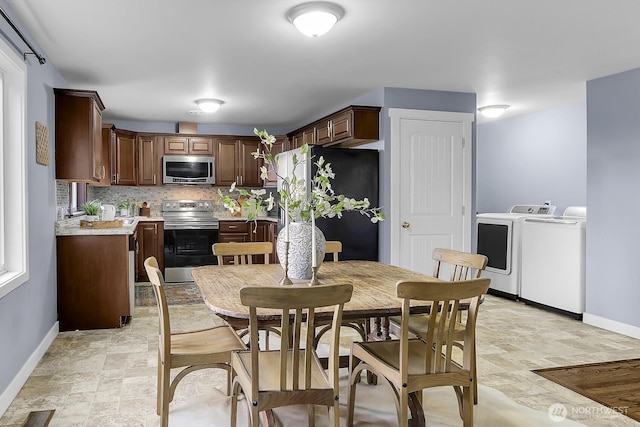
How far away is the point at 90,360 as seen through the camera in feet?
11.6

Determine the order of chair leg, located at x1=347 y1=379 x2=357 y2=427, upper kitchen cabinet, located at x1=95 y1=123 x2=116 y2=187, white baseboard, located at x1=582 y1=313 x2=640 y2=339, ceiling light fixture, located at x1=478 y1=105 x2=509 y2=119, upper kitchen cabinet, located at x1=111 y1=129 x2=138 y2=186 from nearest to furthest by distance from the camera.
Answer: chair leg, located at x1=347 y1=379 x2=357 y2=427 < white baseboard, located at x1=582 y1=313 x2=640 y2=339 < ceiling light fixture, located at x1=478 y1=105 x2=509 y2=119 < upper kitchen cabinet, located at x1=95 y1=123 x2=116 y2=187 < upper kitchen cabinet, located at x1=111 y1=129 x2=138 y2=186

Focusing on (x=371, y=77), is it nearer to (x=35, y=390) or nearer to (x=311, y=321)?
(x=311, y=321)

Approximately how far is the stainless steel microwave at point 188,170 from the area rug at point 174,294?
1.52 metres

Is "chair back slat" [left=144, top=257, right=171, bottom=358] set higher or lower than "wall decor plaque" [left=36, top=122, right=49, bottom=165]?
lower

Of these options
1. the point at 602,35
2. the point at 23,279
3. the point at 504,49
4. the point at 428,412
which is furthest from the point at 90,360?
the point at 602,35

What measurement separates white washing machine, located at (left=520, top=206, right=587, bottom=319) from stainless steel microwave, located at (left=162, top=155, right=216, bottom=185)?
437cm

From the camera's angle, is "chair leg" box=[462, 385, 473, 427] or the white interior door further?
the white interior door

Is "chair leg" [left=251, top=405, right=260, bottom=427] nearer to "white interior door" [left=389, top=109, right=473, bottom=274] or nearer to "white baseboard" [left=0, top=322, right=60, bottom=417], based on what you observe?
"white baseboard" [left=0, top=322, right=60, bottom=417]

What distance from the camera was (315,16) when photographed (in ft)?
9.54

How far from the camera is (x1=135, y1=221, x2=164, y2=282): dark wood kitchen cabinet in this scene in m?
6.71

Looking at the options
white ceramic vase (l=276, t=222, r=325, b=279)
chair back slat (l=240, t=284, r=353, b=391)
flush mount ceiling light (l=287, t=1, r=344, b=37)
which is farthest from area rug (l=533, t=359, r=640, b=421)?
flush mount ceiling light (l=287, t=1, r=344, b=37)

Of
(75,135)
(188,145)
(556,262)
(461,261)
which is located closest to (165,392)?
(461,261)

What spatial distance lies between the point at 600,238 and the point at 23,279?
461 centimetres

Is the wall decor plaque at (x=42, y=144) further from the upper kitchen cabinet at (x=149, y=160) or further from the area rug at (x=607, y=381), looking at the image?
the area rug at (x=607, y=381)
